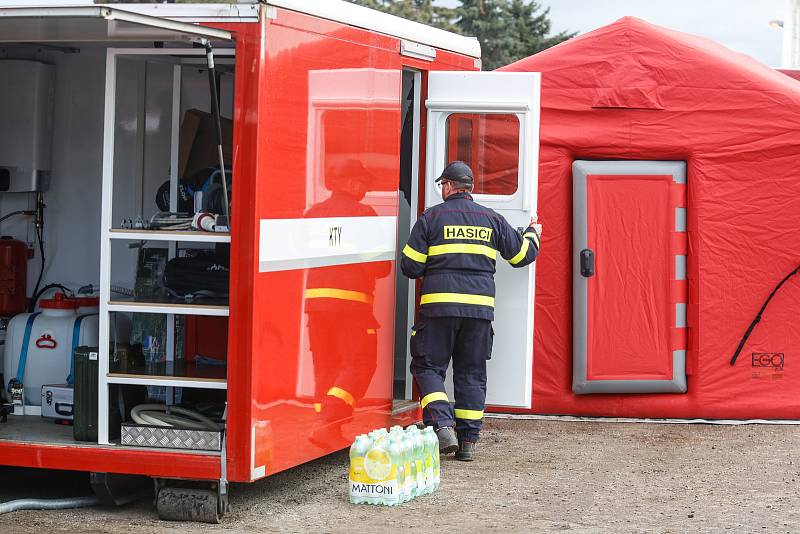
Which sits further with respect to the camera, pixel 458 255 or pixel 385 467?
pixel 458 255

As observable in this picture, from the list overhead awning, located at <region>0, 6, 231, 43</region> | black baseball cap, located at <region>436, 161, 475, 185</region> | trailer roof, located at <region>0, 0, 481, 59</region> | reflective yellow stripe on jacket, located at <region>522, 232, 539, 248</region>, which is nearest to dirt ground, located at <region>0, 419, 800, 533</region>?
reflective yellow stripe on jacket, located at <region>522, 232, 539, 248</region>

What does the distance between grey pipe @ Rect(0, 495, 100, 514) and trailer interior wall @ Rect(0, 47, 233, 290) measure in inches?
54.9

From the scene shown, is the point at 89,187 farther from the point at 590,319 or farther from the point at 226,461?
the point at 590,319

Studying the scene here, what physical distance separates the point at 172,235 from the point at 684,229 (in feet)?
14.7

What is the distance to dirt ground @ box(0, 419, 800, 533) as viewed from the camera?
6.19 m

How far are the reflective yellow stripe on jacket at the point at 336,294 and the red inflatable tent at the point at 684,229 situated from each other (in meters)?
2.48

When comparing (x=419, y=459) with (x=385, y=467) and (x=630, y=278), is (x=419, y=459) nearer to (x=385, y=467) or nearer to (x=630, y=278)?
(x=385, y=467)

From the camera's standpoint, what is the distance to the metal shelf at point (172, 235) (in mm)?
6105

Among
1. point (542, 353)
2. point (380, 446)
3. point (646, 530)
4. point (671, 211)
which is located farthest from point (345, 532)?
point (671, 211)

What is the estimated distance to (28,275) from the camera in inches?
303

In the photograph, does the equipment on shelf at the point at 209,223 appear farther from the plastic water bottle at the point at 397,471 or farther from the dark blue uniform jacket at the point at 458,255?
the dark blue uniform jacket at the point at 458,255

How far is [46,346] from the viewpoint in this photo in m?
6.98

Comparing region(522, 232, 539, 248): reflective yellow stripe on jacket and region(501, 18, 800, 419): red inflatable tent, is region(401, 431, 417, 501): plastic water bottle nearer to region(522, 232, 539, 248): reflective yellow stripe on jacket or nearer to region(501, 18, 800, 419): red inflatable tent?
region(522, 232, 539, 248): reflective yellow stripe on jacket

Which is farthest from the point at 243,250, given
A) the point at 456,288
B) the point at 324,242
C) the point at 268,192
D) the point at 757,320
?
the point at 757,320
